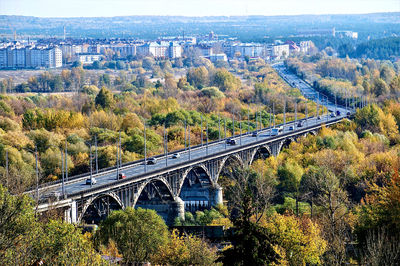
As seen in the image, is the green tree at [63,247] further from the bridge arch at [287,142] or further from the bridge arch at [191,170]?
the bridge arch at [287,142]

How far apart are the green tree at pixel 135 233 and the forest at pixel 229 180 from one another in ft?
0.26

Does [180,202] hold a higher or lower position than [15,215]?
lower

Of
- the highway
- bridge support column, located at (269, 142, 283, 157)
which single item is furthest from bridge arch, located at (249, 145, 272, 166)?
the highway

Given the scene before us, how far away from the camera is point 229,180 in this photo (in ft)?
243

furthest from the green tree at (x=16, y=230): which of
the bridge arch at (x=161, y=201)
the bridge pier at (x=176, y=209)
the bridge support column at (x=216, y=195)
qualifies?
the bridge support column at (x=216, y=195)

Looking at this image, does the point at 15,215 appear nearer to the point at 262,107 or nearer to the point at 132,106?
the point at 132,106

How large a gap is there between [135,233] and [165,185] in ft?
56.0

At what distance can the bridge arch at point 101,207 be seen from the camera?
55719mm

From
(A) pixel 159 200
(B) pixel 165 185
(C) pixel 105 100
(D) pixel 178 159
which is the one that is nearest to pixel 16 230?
(B) pixel 165 185

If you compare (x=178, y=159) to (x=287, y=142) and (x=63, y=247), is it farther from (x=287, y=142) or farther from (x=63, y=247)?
(x=63, y=247)

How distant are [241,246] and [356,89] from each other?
113254 millimetres

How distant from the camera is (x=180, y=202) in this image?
64250 millimetres

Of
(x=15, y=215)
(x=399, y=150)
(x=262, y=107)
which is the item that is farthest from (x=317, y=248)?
(x=262, y=107)

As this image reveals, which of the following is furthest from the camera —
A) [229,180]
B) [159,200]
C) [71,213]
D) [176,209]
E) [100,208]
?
[229,180]
